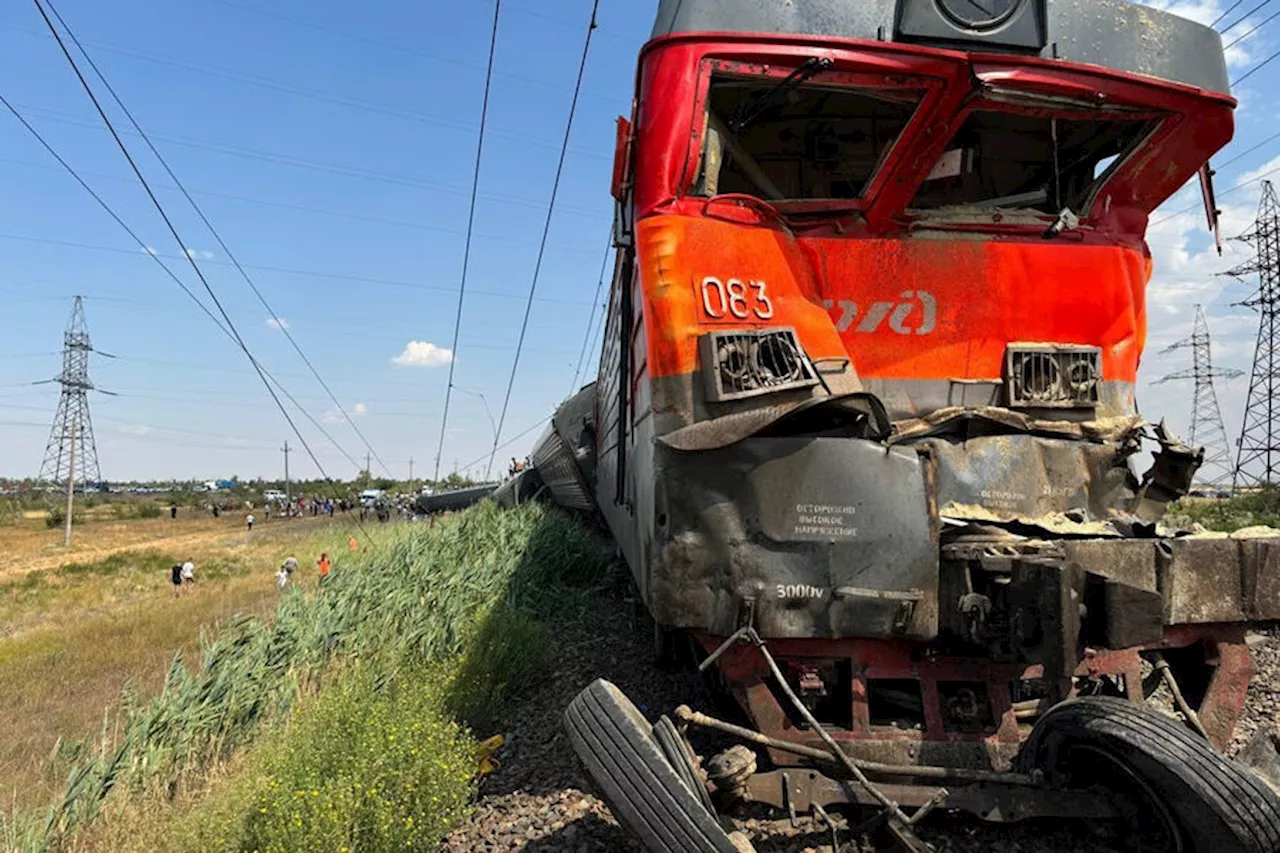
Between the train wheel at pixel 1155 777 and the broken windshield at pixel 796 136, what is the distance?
278 cm

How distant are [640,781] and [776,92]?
10.5ft

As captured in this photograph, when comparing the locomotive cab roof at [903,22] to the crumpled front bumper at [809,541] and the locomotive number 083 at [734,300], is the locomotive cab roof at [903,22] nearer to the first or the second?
the locomotive number 083 at [734,300]

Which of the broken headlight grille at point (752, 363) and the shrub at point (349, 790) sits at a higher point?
the broken headlight grille at point (752, 363)

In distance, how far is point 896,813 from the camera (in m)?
2.94

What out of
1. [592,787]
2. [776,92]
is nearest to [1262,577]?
[592,787]

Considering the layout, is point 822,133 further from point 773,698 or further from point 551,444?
point 551,444

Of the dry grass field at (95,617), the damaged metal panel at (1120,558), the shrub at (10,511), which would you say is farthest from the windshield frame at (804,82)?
the shrub at (10,511)

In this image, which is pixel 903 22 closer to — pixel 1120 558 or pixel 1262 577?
pixel 1120 558

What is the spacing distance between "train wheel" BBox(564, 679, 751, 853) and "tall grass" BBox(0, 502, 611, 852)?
8.40 feet

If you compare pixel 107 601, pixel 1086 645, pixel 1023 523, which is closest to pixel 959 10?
pixel 1023 523

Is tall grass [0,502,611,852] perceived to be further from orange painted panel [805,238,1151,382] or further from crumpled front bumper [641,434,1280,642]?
orange painted panel [805,238,1151,382]

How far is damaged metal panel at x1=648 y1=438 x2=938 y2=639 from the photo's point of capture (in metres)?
3.39

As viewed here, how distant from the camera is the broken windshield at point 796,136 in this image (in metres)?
3.97

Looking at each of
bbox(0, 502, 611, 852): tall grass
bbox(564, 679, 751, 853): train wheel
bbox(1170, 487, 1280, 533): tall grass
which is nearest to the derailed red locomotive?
bbox(564, 679, 751, 853): train wheel
